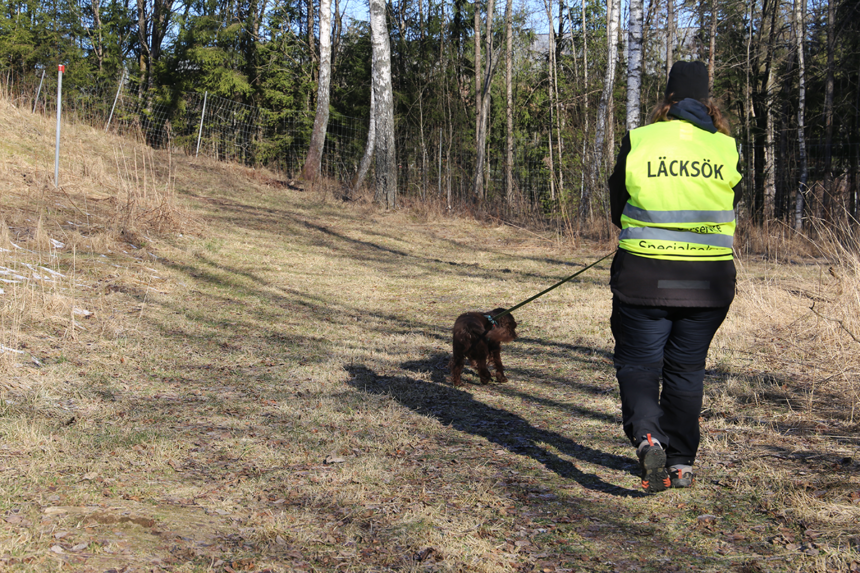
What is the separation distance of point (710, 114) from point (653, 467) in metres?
1.61

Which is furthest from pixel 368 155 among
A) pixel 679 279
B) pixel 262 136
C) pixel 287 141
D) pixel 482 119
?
pixel 679 279

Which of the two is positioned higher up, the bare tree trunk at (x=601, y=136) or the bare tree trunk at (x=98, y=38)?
the bare tree trunk at (x=98, y=38)

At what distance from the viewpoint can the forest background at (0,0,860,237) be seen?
1546 cm

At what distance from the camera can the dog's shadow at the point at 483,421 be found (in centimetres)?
342

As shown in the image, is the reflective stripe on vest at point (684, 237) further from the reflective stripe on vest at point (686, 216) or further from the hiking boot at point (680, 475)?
the hiking boot at point (680, 475)

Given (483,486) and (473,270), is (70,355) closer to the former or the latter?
(483,486)

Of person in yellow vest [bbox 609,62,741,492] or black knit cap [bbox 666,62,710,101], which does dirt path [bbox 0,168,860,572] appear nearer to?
person in yellow vest [bbox 609,62,741,492]

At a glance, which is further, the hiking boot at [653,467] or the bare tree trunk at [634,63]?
the bare tree trunk at [634,63]

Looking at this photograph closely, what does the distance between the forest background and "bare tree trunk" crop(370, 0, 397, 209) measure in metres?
0.20

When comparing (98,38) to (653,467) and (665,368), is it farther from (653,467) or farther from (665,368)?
(653,467)

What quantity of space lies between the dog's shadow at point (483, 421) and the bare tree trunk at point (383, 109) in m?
10.3

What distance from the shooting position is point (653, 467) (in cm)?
278

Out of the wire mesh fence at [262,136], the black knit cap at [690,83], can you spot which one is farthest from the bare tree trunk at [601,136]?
the black knit cap at [690,83]

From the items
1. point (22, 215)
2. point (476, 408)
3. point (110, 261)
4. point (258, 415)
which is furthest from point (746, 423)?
point (22, 215)
